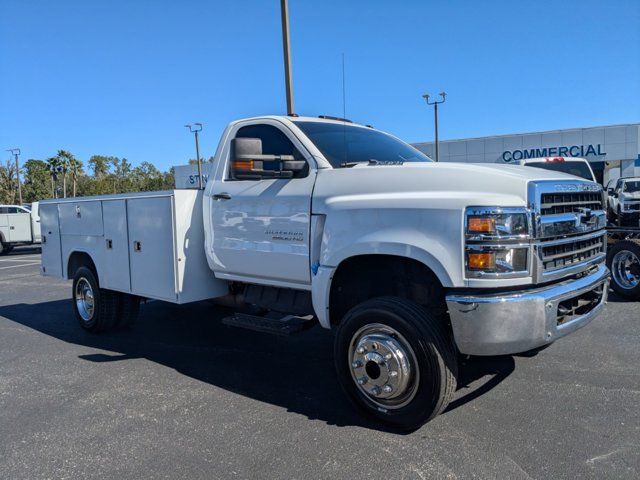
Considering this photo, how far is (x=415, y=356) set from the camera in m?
3.48

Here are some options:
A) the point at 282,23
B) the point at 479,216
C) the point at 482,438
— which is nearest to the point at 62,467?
the point at 482,438

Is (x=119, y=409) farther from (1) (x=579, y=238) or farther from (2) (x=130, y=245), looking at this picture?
(1) (x=579, y=238)

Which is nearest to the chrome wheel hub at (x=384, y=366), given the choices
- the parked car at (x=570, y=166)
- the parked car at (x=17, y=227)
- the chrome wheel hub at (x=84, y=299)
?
the chrome wheel hub at (x=84, y=299)

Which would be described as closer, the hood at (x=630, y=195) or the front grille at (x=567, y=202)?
the front grille at (x=567, y=202)

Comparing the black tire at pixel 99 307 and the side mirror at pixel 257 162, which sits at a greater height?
the side mirror at pixel 257 162

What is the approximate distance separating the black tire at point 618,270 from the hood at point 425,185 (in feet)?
13.2

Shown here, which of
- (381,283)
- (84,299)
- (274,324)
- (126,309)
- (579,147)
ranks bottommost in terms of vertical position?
(126,309)

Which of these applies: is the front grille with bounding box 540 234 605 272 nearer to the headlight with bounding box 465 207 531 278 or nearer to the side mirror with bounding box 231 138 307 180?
the headlight with bounding box 465 207 531 278

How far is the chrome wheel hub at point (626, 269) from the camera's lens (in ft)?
24.0

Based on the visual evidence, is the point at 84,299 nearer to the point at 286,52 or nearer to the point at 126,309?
the point at 126,309

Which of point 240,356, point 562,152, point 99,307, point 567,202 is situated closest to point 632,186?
point 567,202

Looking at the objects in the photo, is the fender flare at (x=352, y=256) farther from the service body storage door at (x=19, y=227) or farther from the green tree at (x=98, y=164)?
the green tree at (x=98, y=164)

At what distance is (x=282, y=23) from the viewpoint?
36.0ft

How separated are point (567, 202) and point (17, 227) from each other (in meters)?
22.5
